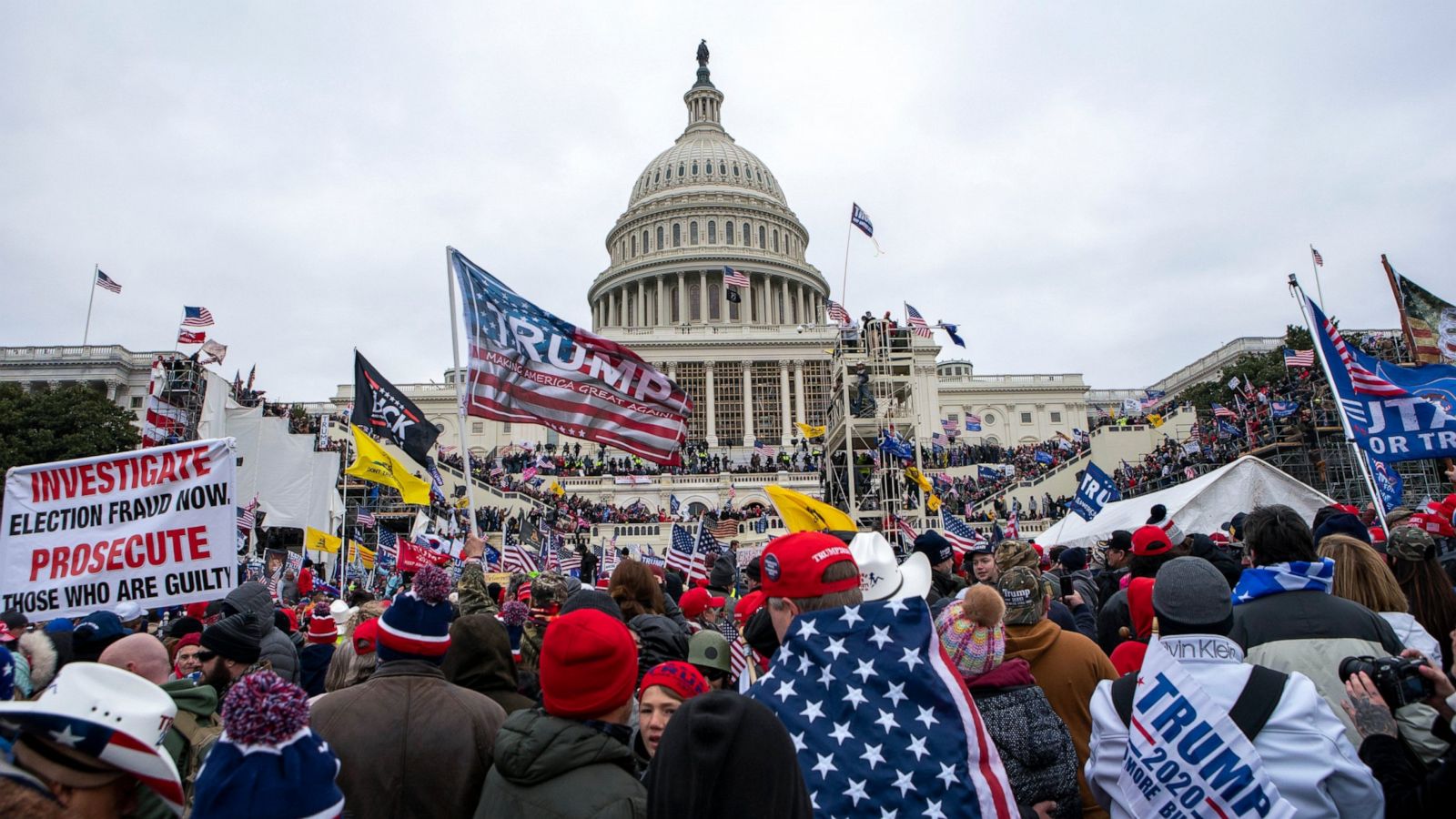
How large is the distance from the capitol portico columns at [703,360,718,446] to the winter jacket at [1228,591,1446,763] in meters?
62.5

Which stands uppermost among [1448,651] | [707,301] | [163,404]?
[707,301]

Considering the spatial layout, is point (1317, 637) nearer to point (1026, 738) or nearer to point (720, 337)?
point (1026, 738)

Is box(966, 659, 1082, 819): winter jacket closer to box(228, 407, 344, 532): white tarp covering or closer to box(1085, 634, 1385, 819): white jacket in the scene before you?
box(1085, 634, 1385, 819): white jacket

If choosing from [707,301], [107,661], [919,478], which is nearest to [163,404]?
[919,478]

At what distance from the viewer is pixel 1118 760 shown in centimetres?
321

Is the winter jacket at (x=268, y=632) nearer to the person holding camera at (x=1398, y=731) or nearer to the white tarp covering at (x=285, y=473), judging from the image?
the person holding camera at (x=1398, y=731)

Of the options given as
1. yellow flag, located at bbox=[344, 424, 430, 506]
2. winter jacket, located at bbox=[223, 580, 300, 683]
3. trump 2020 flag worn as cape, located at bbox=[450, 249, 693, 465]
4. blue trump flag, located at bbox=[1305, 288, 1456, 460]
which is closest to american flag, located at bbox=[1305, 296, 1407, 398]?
blue trump flag, located at bbox=[1305, 288, 1456, 460]

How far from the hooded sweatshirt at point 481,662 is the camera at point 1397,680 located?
326 centimetres

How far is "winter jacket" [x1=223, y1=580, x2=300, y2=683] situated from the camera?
17.8 feet

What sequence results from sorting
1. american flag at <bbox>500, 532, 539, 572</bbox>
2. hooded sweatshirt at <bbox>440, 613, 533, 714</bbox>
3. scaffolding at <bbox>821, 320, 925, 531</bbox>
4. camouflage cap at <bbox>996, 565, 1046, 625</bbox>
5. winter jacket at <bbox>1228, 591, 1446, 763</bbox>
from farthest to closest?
scaffolding at <bbox>821, 320, 925, 531</bbox>
american flag at <bbox>500, 532, 539, 572</bbox>
hooded sweatshirt at <bbox>440, 613, 533, 714</bbox>
camouflage cap at <bbox>996, 565, 1046, 625</bbox>
winter jacket at <bbox>1228, 591, 1446, 763</bbox>

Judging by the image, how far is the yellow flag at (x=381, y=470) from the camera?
45.6 ft

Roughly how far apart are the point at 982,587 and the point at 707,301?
78.2 meters

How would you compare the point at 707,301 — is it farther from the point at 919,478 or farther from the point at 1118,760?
the point at 1118,760

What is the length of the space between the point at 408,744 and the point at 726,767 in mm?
1777
